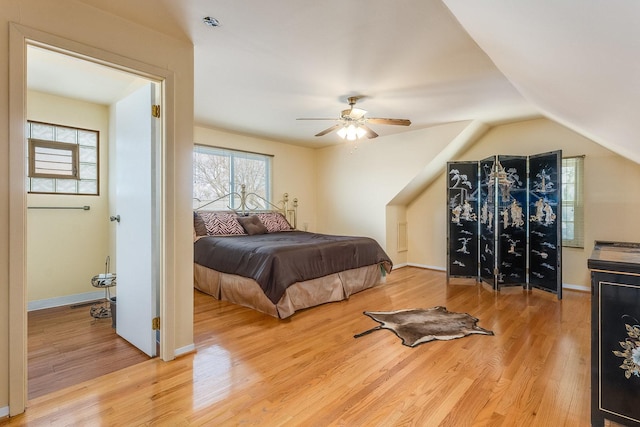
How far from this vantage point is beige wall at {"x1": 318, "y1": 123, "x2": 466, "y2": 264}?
16.1 feet

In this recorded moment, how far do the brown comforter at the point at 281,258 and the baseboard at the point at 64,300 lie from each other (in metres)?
1.23

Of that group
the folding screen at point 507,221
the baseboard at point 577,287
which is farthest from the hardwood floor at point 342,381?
the baseboard at point 577,287

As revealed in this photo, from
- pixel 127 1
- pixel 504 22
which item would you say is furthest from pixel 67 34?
pixel 504 22

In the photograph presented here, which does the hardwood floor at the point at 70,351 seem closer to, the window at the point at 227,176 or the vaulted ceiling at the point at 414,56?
the window at the point at 227,176

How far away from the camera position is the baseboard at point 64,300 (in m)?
3.35

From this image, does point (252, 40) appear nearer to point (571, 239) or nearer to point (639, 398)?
point (639, 398)

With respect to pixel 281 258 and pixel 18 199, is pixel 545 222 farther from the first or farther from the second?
pixel 18 199

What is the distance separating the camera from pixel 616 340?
1.50m

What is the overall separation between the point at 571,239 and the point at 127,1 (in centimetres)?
538

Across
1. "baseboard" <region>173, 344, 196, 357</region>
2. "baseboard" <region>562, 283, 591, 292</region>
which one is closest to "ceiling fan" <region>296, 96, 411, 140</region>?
"baseboard" <region>173, 344, 196, 357</region>

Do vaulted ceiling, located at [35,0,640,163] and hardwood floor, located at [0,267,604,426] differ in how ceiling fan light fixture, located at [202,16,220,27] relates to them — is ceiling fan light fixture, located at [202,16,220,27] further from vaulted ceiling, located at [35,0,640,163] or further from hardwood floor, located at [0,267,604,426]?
hardwood floor, located at [0,267,604,426]

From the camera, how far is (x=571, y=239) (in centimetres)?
415

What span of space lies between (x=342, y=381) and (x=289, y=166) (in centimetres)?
463

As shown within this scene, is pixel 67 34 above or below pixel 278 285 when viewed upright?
above
